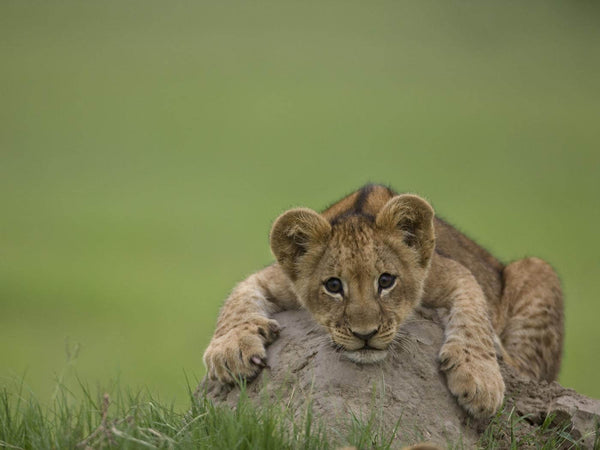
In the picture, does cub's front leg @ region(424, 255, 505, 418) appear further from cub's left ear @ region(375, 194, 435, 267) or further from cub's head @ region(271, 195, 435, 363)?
cub's left ear @ region(375, 194, 435, 267)

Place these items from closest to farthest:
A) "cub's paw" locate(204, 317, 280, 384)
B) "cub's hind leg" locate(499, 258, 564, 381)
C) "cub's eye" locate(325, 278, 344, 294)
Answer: "cub's eye" locate(325, 278, 344, 294)
"cub's paw" locate(204, 317, 280, 384)
"cub's hind leg" locate(499, 258, 564, 381)

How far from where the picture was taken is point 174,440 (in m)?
4.65

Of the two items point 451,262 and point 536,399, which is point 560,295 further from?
point 536,399

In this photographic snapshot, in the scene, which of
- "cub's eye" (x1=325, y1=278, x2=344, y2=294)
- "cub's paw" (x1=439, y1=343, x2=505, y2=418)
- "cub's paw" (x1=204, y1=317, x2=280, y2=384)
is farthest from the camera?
"cub's paw" (x1=204, y1=317, x2=280, y2=384)

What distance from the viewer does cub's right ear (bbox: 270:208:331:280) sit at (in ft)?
18.8

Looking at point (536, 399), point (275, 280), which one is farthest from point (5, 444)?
point (536, 399)

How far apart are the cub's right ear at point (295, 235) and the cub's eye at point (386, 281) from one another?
468mm

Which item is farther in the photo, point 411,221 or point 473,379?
point 411,221

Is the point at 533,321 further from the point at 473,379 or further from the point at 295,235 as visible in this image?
the point at 295,235

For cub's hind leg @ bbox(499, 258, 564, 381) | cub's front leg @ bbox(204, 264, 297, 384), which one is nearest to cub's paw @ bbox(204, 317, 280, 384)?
cub's front leg @ bbox(204, 264, 297, 384)

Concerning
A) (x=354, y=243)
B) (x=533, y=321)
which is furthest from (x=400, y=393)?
(x=533, y=321)

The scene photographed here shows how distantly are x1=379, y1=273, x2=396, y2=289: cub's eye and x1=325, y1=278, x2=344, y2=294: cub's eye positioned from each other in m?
0.25

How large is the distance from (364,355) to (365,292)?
1.22ft

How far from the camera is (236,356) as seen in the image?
5602mm
